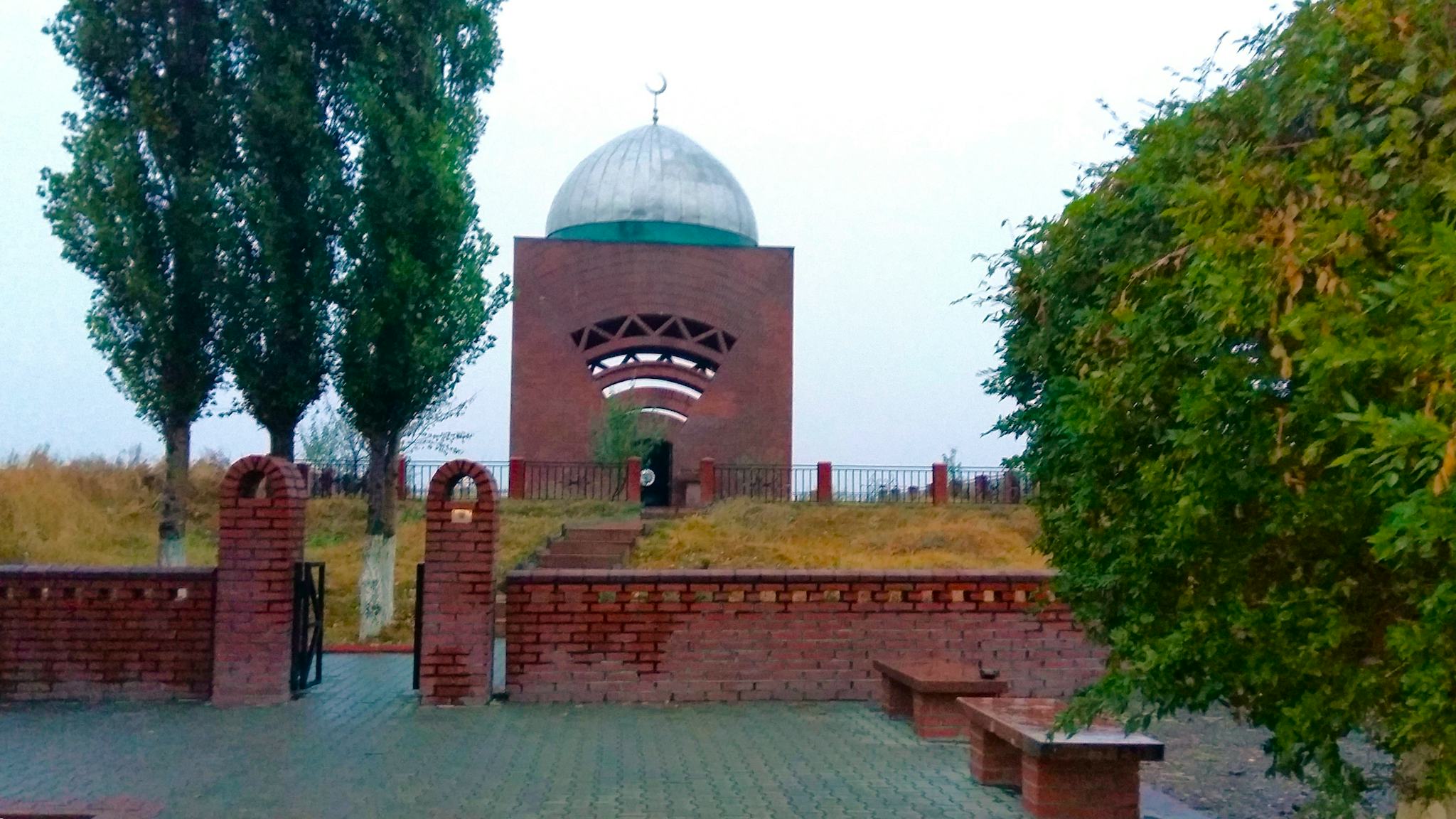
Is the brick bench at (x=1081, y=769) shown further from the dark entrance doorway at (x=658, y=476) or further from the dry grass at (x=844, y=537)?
the dark entrance doorway at (x=658, y=476)

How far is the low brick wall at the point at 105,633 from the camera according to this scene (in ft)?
29.0

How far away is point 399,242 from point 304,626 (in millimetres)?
5373

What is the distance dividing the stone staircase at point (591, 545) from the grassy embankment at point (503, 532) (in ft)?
0.98

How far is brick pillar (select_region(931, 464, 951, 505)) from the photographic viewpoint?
23312 mm

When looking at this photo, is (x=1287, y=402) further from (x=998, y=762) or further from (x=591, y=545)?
(x=591, y=545)

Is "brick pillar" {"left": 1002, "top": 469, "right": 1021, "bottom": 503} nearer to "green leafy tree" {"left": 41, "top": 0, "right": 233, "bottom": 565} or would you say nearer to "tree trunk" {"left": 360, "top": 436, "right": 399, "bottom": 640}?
"tree trunk" {"left": 360, "top": 436, "right": 399, "bottom": 640}

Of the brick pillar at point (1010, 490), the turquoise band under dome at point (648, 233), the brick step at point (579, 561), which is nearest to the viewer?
the brick step at point (579, 561)

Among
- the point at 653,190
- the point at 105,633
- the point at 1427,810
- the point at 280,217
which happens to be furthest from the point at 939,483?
the point at 1427,810

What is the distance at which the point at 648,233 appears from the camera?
93.6 feet

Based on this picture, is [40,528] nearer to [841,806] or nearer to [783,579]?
[783,579]

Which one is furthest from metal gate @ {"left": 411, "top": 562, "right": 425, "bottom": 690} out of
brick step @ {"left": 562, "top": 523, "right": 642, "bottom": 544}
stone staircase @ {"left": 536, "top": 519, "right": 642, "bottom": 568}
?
brick step @ {"left": 562, "top": 523, "right": 642, "bottom": 544}

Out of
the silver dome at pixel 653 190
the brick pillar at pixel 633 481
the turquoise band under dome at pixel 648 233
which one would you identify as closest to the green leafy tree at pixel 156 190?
the brick pillar at pixel 633 481

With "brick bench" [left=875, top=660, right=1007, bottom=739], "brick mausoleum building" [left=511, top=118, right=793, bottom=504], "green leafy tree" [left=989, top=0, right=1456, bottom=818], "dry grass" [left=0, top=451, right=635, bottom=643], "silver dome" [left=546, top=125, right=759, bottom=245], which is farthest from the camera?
"silver dome" [left=546, top=125, right=759, bottom=245]

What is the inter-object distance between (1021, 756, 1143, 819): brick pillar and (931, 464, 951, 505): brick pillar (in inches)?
698
